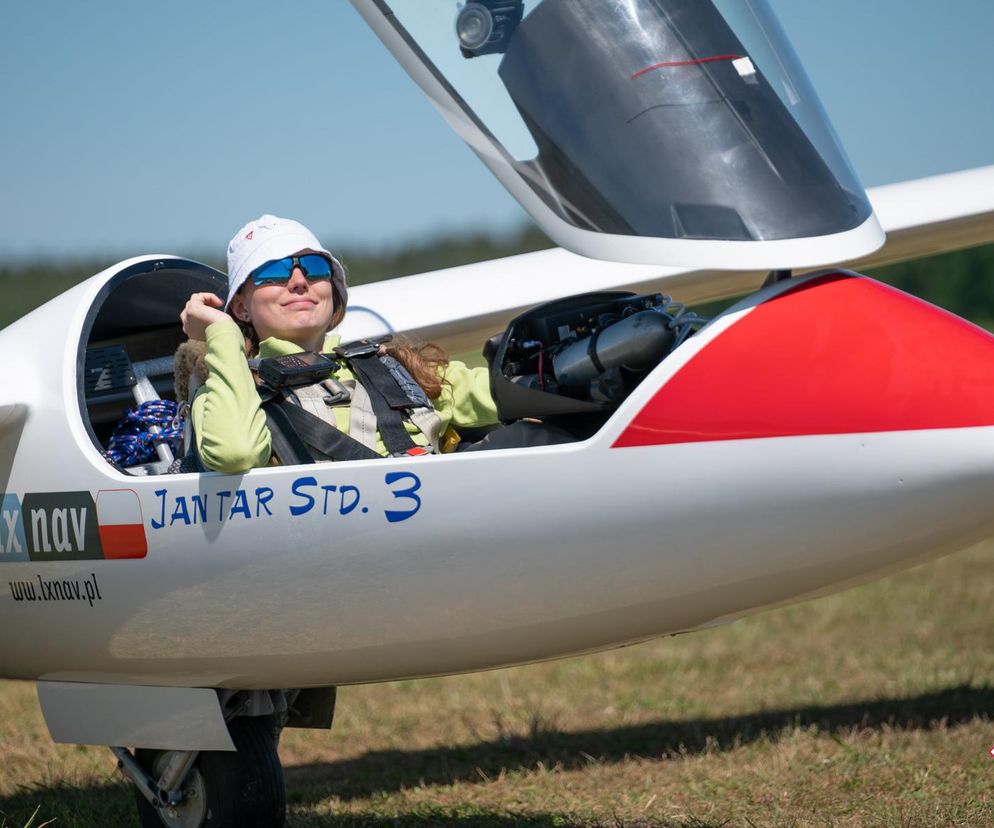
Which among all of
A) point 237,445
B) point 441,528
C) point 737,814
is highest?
point 237,445

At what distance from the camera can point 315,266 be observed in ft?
14.9

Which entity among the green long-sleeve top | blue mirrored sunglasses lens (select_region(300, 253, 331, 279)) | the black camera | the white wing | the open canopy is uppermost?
the black camera

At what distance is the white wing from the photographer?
6652 mm

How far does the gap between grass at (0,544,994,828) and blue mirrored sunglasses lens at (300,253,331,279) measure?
84.7 inches

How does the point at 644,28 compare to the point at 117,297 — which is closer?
the point at 644,28

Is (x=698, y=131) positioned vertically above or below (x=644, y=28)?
below

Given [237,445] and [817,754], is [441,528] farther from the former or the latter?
[817,754]

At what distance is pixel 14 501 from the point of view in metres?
4.57

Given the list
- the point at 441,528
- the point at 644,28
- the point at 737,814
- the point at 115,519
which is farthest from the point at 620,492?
the point at 737,814

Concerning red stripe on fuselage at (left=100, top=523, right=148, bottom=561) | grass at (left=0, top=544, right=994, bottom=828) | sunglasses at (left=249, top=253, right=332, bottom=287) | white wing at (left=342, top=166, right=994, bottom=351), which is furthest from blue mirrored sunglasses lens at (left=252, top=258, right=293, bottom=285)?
grass at (left=0, top=544, right=994, bottom=828)

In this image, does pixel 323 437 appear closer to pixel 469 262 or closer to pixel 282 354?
pixel 282 354

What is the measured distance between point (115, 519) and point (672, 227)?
1922 mm

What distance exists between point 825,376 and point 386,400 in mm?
1477

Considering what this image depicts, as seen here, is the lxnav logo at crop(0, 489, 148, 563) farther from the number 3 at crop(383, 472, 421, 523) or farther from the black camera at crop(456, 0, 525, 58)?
the black camera at crop(456, 0, 525, 58)
